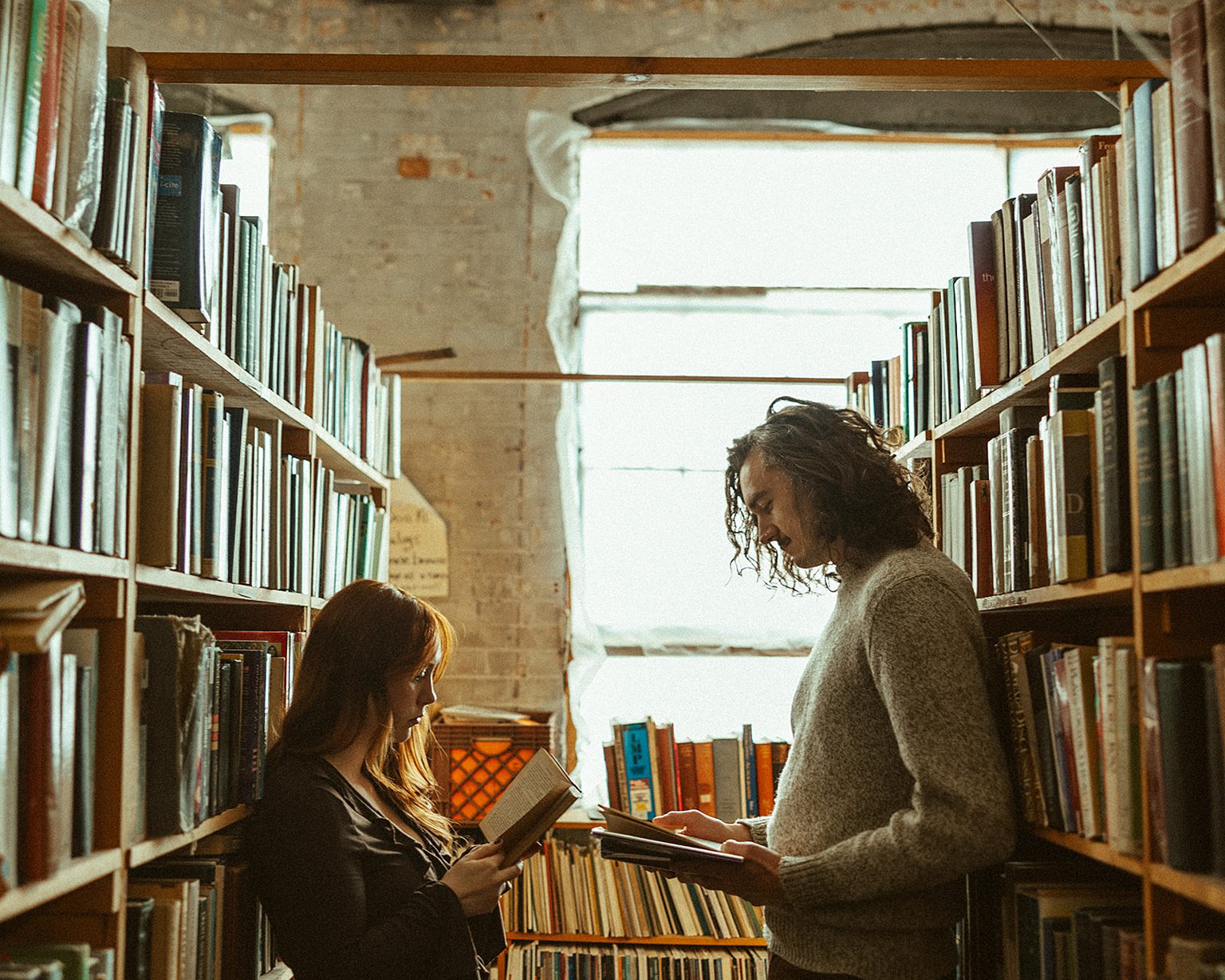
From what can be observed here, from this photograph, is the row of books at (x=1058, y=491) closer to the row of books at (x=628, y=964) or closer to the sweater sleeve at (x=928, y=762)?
the sweater sleeve at (x=928, y=762)

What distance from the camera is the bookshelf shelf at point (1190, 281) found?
43.0 inches

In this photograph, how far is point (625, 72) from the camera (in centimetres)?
150

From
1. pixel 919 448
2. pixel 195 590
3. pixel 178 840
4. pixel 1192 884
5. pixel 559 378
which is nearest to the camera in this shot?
pixel 1192 884

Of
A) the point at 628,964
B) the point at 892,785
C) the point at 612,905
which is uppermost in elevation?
the point at 892,785

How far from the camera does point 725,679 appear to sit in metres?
3.67

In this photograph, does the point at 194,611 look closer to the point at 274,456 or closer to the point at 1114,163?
the point at 274,456

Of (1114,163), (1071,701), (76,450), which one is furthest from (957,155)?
(76,450)

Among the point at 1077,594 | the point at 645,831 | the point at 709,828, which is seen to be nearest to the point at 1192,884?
the point at 1077,594

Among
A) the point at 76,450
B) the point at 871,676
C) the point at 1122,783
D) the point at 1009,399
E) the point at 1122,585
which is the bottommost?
the point at 1122,783

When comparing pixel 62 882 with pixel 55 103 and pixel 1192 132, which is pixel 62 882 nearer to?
pixel 55 103

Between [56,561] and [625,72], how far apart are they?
94 centimetres

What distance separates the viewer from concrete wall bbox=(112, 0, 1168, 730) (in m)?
3.63

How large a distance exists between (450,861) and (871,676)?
92 centimetres

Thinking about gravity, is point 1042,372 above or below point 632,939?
above
